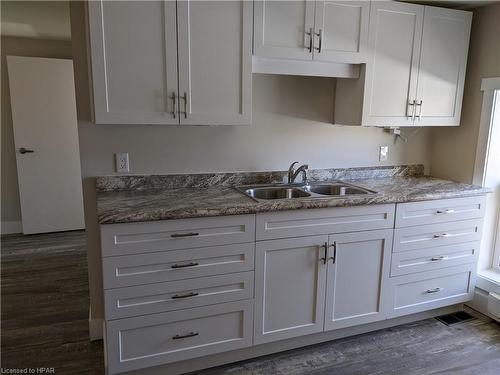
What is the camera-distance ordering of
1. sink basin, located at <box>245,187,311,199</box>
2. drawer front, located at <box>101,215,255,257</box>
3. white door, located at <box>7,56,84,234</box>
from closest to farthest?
drawer front, located at <box>101,215,255,257</box>
sink basin, located at <box>245,187,311,199</box>
white door, located at <box>7,56,84,234</box>

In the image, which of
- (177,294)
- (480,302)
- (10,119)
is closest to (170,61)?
(177,294)

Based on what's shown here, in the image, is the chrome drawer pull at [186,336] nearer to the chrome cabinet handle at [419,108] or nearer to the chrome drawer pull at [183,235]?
the chrome drawer pull at [183,235]

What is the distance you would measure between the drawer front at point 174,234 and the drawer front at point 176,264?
33mm

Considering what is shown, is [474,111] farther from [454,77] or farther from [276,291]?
[276,291]

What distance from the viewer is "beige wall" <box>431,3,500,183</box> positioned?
264 centimetres

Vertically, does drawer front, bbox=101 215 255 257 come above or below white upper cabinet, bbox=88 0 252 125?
below

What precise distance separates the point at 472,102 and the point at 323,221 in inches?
63.5

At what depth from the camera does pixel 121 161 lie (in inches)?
89.8

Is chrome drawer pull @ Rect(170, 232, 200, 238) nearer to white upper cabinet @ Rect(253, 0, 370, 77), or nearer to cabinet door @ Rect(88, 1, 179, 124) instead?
cabinet door @ Rect(88, 1, 179, 124)

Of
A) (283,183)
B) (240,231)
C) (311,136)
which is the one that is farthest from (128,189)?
(311,136)

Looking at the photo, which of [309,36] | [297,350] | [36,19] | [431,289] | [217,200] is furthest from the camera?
[36,19]

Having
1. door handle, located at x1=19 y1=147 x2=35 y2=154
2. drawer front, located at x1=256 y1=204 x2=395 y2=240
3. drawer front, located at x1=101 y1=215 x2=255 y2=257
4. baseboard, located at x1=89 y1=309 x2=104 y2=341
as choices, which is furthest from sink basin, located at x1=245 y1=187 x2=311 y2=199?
door handle, located at x1=19 y1=147 x2=35 y2=154

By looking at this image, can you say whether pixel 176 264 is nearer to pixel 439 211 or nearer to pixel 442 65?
pixel 439 211

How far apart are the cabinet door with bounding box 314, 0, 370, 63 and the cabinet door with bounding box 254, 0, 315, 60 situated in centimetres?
6
